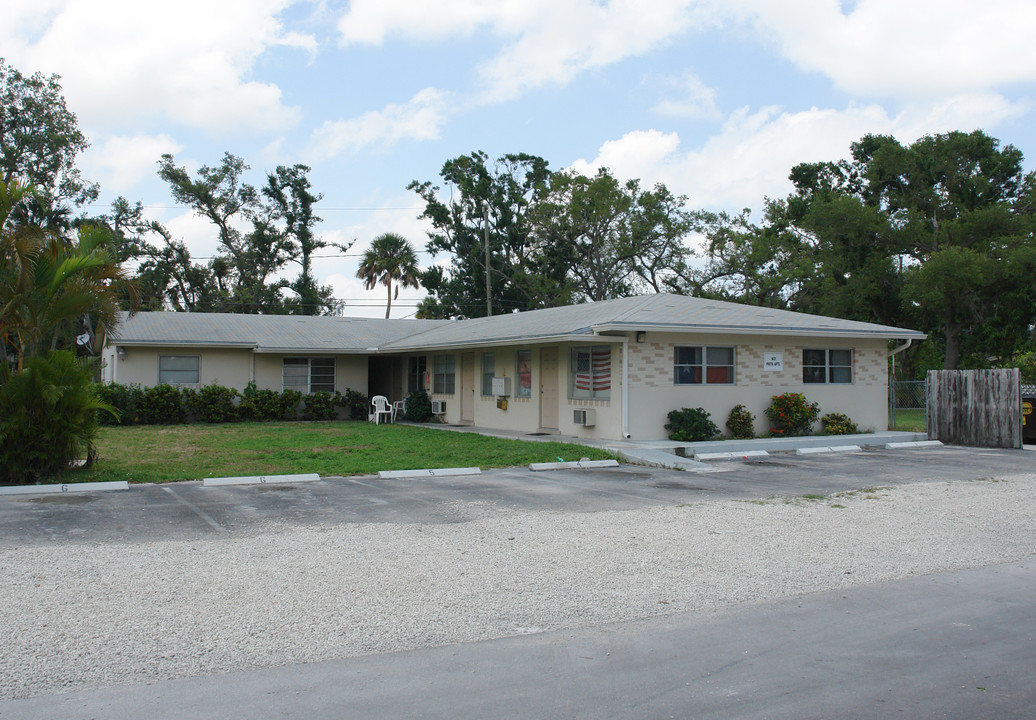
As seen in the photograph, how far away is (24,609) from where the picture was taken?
5.83m

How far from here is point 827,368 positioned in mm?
20828

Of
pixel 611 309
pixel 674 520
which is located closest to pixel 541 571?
pixel 674 520

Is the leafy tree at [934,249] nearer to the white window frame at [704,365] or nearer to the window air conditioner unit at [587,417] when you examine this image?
the white window frame at [704,365]

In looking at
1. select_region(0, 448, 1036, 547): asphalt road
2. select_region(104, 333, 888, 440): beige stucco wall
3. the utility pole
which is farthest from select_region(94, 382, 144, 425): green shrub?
the utility pole

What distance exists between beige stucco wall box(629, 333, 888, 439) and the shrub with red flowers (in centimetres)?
25

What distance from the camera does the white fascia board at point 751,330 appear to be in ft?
58.3

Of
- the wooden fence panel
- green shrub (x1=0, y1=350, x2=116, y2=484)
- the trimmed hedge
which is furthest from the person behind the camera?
the trimmed hedge

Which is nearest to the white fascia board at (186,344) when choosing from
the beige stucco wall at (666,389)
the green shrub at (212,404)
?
the beige stucco wall at (666,389)

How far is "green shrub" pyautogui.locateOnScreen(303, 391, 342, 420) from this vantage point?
26.8 metres

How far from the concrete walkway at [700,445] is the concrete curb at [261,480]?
6.04m

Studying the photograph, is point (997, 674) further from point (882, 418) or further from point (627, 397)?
point (882, 418)

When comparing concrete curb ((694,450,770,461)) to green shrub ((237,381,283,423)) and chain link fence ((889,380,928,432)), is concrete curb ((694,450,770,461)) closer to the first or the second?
chain link fence ((889,380,928,432))

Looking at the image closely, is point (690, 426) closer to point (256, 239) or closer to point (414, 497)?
point (414, 497)

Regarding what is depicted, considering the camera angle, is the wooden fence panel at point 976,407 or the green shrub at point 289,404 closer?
the wooden fence panel at point 976,407
